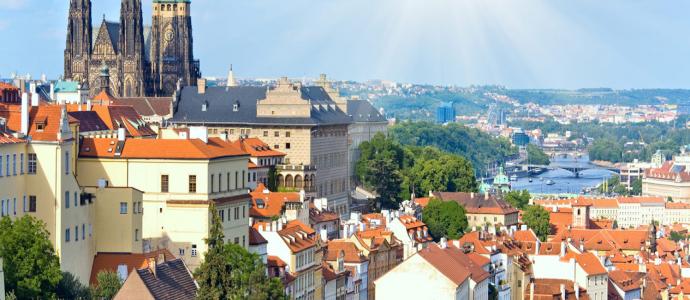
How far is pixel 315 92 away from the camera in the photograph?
5118 inches

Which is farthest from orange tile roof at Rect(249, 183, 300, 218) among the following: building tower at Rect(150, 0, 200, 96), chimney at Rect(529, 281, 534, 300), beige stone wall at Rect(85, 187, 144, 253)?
building tower at Rect(150, 0, 200, 96)

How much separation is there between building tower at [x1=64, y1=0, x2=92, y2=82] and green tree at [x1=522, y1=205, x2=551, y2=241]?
4831cm

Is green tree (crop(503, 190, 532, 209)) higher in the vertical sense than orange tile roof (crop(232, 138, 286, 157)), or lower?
lower

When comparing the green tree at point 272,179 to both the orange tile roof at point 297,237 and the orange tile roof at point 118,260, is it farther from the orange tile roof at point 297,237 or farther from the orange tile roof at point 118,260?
the orange tile roof at point 118,260

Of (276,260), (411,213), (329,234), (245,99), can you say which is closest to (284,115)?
(245,99)

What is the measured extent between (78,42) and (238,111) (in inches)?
1875

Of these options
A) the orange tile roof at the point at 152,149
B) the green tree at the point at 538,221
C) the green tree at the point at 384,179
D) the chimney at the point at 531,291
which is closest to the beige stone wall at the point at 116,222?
the orange tile roof at the point at 152,149

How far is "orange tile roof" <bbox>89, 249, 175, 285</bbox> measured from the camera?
63.9m

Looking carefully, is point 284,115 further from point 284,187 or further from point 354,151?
point 354,151

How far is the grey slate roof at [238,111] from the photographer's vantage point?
120438 mm

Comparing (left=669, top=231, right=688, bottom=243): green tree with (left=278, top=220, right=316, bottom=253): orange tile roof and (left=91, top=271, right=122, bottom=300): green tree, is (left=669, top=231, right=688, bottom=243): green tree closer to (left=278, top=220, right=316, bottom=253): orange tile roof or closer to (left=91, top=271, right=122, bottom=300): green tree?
(left=278, top=220, right=316, bottom=253): orange tile roof

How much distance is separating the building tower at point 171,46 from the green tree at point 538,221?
43715 millimetres

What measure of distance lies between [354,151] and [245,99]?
56.5 feet

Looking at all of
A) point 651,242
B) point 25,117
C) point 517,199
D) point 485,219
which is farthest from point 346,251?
point 517,199
